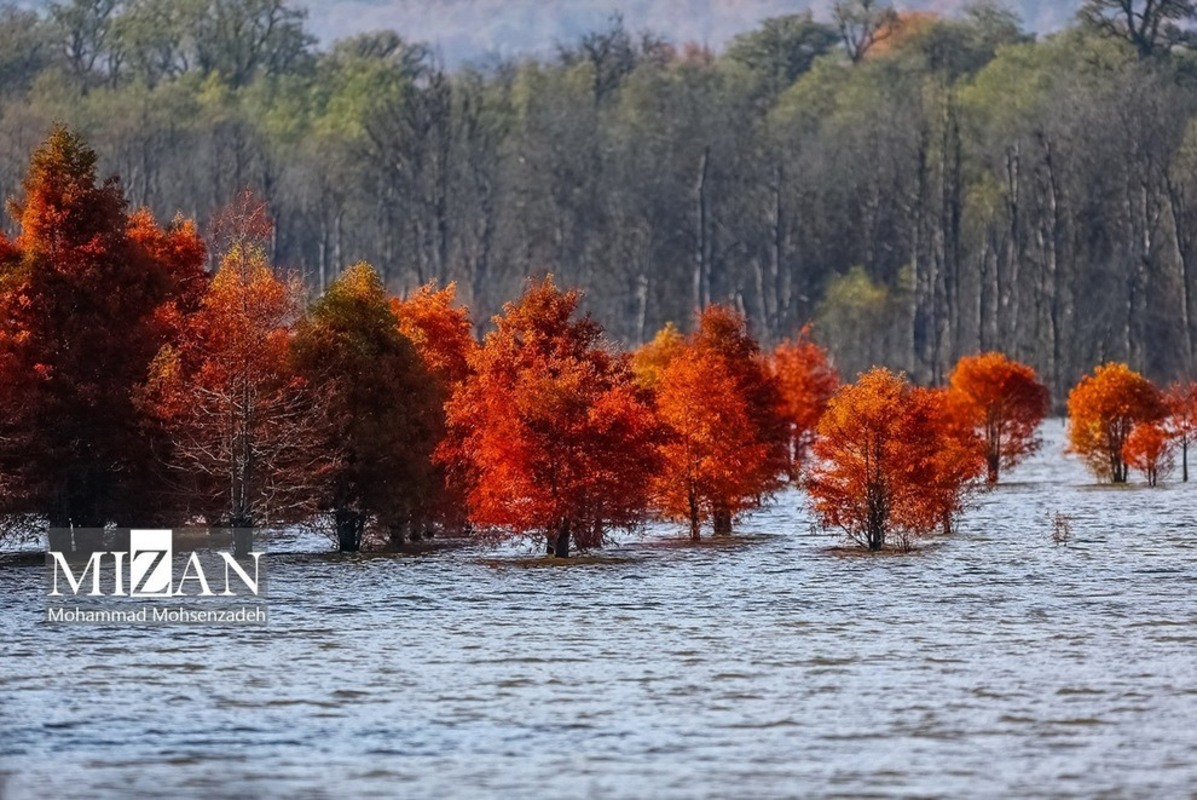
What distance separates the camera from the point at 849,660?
45125mm

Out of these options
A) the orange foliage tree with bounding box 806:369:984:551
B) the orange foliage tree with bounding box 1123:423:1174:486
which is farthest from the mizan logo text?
the orange foliage tree with bounding box 1123:423:1174:486

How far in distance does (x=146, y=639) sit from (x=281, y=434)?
21.1 meters

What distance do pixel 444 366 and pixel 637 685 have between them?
41.0 metres

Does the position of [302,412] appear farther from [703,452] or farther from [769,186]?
[769,186]

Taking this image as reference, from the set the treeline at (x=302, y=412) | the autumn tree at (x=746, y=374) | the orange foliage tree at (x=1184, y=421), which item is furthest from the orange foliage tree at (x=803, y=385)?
the treeline at (x=302, y=412)

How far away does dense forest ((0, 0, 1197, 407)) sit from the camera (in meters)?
164

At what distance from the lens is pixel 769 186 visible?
567 feet

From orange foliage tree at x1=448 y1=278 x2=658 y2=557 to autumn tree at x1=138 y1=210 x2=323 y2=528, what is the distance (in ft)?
16.0

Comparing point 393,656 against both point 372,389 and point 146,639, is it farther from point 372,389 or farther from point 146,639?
point 372,389

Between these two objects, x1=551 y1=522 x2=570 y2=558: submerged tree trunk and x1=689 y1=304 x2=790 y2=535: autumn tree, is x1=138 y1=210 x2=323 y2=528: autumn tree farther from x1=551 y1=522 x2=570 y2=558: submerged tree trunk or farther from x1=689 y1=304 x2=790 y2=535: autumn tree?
x1=689 y1=304 x2=790 y2=535: autumn tree

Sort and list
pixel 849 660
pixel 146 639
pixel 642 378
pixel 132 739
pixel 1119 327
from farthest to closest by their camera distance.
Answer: pixel 1119 327
pixel 642 378
pixel 146 639
pixel 849 660
pixel 132 739

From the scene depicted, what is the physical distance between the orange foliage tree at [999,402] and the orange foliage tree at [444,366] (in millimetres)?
36388

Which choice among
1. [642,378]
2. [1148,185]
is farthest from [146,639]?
[1148,185]

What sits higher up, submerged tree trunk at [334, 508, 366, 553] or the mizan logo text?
submerged tree trunk at [334, 508, 366, 553]
